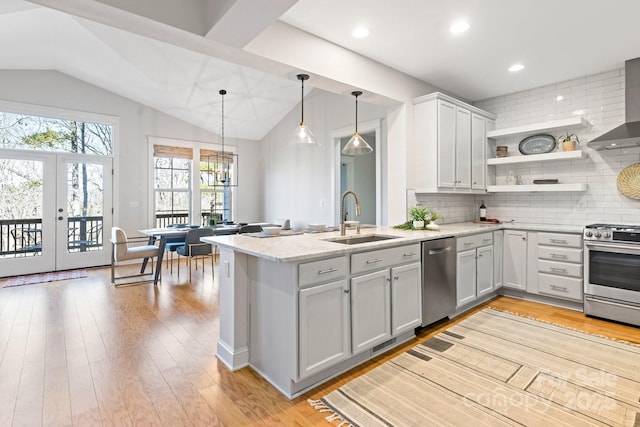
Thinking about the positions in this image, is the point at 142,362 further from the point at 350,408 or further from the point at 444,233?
the point at 444,233

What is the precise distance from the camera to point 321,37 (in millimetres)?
2857

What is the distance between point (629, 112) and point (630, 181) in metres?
0.75

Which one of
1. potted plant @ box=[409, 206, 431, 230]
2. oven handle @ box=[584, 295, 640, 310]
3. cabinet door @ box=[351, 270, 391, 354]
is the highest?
potted plant @ box=[409, 206, 431, 230]

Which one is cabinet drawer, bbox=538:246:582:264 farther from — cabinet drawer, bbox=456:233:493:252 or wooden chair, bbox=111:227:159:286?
wooden chair, bbox=111:227:159:286

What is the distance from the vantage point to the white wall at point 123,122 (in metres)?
5.04

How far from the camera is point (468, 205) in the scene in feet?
15.7

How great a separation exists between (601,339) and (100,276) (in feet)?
20.7

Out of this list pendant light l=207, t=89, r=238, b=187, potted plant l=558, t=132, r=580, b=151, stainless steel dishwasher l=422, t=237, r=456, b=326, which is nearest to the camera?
stainless steel dishwasher l=422, t=237, r=456, b=326

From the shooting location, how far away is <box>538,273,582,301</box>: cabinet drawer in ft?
11.4

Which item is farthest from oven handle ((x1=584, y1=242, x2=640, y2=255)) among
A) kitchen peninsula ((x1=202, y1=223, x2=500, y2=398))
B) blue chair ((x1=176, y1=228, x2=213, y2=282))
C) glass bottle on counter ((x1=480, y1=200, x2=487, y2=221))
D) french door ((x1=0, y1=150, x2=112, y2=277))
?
french door ((x1=0, y1=150, x2=112, y2=277))

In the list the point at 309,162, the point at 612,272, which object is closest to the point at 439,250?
the point at 612,272

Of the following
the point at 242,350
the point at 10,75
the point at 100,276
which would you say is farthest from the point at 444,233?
the point at 10,75

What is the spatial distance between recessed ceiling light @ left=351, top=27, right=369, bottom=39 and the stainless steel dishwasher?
1926mm

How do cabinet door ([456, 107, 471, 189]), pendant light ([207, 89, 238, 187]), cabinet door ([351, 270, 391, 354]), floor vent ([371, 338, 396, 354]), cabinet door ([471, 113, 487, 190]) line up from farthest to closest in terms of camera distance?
pendant light ([207, 89, 238, 187]), cabinet door ([471, 113, 487, 190]), cabinet door ([456, 107, 471, 189]), floor vent ([371, 338, 396, 354]), cabinet door ([351, 270, 391, 354])
